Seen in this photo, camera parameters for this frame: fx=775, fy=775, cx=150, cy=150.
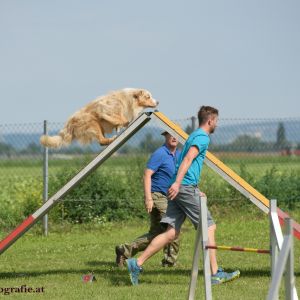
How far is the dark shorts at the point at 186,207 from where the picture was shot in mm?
6844

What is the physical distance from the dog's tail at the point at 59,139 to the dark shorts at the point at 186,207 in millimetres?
2049

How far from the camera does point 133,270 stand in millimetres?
7059

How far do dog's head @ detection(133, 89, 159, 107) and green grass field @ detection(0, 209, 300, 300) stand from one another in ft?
5.86

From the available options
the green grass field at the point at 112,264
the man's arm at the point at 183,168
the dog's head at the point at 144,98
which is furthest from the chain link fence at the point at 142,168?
the man's arm at the point at 183,168

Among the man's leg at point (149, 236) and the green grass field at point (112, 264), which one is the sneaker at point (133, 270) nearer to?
the green grass field at point (112, 264)

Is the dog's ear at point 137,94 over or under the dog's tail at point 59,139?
over

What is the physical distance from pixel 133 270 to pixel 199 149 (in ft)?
4.32

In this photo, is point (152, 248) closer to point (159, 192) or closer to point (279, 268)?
point (159, 192)

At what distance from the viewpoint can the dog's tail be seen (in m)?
8.59

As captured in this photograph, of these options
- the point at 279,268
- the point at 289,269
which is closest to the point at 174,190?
the point at 289,269

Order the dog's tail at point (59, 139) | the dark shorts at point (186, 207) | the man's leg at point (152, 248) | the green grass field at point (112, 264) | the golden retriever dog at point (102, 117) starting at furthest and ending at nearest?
the dog's tail at point (59, 139), the golden retriever dog at point (102, 117), the man's leg at point (152, 248), the dark shorts at point (186, 207), the green grass field at point (112, 264)

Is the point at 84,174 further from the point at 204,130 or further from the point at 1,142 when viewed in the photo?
the point at 1,142

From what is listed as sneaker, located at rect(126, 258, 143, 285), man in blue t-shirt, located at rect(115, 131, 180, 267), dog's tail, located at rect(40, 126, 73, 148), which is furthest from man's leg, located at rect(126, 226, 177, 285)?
dog's tail, located at rect(40, 126, 73, 148)

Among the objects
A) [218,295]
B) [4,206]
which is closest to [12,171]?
[4,206]
